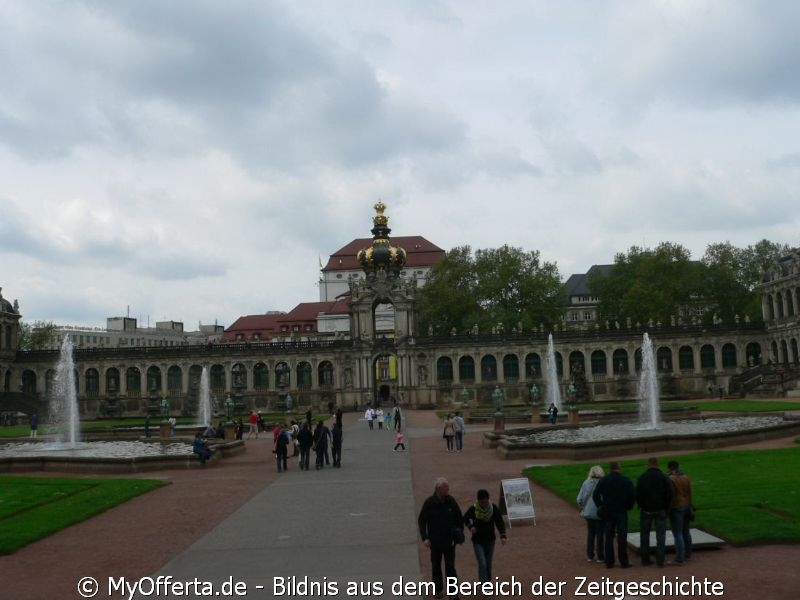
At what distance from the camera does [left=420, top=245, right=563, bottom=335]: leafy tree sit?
107 metres

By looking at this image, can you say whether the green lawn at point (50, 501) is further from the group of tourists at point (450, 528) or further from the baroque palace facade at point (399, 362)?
the baroque palace facade at point (399, 362)

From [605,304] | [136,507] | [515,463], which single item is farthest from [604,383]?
[136,507]

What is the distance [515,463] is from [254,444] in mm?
18670

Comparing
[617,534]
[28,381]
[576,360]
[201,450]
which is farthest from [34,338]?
[617,534]

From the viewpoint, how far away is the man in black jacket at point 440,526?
13.2 metres

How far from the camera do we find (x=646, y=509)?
49.0ft

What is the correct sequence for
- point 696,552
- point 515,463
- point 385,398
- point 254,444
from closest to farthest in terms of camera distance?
point 696,552 < point 515,463 < point 254,444 < point 385,398

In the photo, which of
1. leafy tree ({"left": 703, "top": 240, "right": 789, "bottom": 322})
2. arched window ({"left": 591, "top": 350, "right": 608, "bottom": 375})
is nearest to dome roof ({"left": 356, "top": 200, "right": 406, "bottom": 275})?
arched window ({"left": 591, "top": 350, "right": 608, "bottom": 375})

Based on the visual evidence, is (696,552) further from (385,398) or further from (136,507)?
(385,398)

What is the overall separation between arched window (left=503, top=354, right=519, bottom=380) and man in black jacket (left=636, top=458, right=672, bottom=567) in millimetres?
76119

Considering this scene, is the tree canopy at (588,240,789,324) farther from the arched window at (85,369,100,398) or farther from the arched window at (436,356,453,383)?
the arched window at (85,369,100,398)

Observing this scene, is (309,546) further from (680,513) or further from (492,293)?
(492,293)

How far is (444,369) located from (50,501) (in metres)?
67.3

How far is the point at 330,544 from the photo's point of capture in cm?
1756
